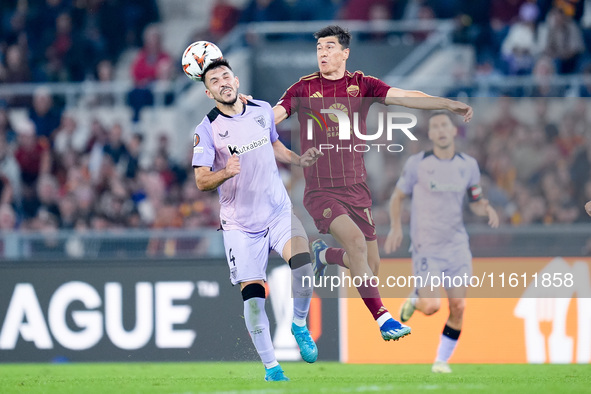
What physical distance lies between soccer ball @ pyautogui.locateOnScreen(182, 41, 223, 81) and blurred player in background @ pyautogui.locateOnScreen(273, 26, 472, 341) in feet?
3.00

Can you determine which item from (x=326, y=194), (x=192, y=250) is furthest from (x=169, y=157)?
(x=326, y=194)

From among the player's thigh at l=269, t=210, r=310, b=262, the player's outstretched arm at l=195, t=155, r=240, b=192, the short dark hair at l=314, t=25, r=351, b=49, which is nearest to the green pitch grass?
the player's thigh at l=269, t=210, r=310, b=262

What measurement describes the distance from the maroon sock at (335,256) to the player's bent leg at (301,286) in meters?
0.47

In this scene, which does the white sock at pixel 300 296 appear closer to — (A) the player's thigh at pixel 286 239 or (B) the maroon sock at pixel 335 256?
(A) the player's thigh at pixel 286 239

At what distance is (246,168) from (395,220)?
2495 mm

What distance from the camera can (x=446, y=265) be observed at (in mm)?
11617

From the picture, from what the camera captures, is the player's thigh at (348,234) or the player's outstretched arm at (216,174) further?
the player's thigh at (348,234)

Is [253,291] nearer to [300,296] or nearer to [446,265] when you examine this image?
[300,296]

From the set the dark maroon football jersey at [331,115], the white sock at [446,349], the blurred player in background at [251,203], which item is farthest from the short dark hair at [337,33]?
the white sock at [446,349]

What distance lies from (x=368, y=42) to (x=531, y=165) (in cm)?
452

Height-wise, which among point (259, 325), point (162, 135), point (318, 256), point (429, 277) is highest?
point (162, 135)

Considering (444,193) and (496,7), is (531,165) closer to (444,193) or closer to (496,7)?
(444,193)

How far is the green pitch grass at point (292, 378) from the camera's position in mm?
9148

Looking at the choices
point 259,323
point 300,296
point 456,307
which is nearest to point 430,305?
point 456,307
